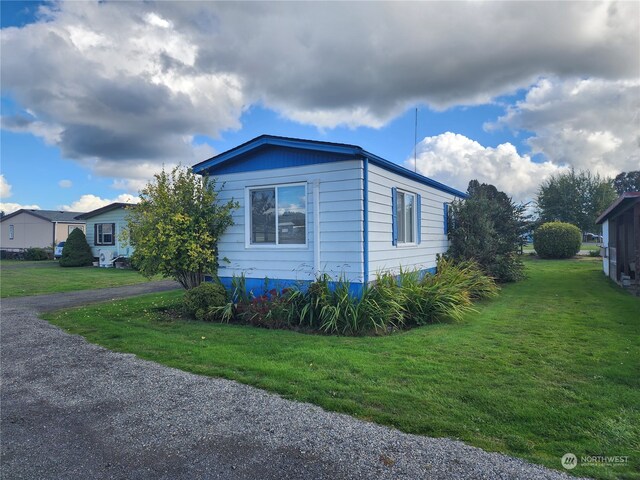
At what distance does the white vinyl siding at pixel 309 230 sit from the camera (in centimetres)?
744

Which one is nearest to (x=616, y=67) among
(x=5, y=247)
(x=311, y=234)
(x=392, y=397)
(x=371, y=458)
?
(x=311, y=234)

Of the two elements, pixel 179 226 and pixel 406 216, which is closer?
pixel 179 226

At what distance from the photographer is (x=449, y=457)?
9.00ft

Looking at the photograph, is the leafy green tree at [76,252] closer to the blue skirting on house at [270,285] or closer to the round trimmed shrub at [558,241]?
the blue skirting on house at [270,285]

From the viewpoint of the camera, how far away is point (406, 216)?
386 inches

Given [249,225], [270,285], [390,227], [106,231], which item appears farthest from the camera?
[106,231]

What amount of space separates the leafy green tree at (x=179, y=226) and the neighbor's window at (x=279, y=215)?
597 mm

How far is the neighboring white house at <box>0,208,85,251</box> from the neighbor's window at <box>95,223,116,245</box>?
9520 millimetres

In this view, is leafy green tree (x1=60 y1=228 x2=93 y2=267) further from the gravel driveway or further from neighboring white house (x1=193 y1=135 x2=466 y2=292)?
the gravel driveway

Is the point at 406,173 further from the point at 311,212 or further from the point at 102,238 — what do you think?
the point at 102,238

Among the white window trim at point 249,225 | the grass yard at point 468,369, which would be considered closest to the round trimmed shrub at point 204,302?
the grass yard at point 468,369

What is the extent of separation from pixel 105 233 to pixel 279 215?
782 inches

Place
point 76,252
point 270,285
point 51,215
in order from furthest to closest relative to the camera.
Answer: point 51,215 < point 76,252 < point 270,285

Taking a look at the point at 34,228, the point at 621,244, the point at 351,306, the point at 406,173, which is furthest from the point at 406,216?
the point at 34,228
